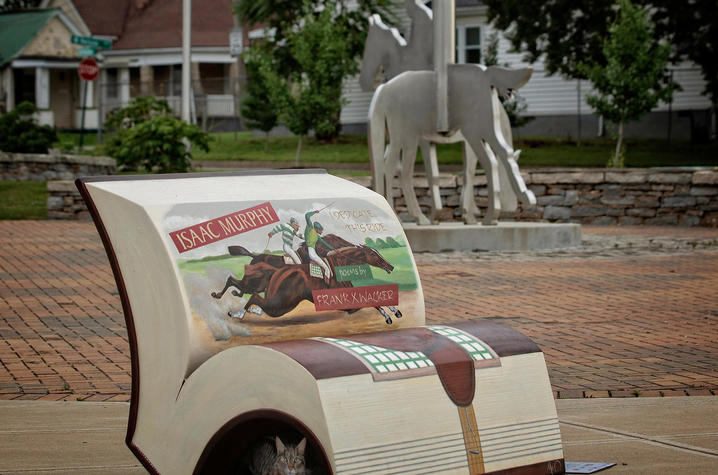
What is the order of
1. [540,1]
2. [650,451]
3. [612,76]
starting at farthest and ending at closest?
[540,1], [612,76], [650,451]

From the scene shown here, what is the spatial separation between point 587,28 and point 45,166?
1515 centimetres

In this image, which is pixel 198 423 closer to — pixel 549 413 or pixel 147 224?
pixel 147 224

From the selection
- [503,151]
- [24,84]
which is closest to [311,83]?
[503,151]

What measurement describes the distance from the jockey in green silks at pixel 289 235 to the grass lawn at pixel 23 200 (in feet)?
52.5

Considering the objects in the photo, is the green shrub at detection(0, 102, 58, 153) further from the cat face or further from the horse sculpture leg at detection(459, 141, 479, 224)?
the cat face

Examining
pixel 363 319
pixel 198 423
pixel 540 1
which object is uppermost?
pixel 540 1

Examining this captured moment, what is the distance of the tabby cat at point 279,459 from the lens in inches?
136

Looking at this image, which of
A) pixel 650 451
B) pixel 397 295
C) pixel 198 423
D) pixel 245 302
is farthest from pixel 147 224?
pixel 650 451

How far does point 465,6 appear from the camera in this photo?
3672 cm

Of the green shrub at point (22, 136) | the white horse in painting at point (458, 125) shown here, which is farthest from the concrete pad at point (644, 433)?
the green shrub at point (22, 136)

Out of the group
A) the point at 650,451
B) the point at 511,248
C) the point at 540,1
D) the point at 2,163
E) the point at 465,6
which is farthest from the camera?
the point at 465,6

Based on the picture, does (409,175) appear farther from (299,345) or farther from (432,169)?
(299,345)

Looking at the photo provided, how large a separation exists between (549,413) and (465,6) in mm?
34250

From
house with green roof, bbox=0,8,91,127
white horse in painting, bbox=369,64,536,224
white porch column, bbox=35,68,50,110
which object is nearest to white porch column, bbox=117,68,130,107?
house with green roof, bbox=0,8,91,127
